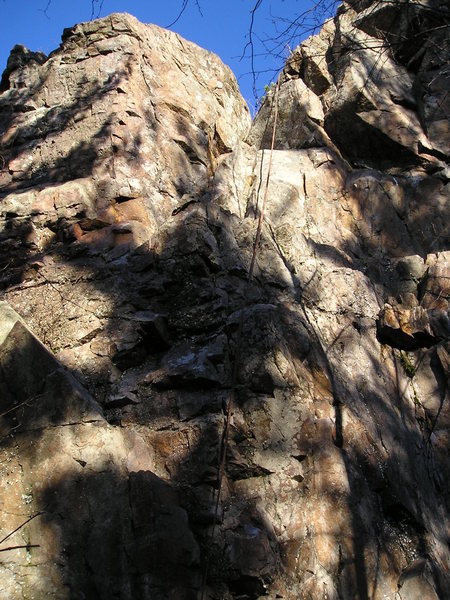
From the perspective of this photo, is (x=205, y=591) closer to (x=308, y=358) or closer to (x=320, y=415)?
(x=320, y=415)

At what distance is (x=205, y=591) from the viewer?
369cm

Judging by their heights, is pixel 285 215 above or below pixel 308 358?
above

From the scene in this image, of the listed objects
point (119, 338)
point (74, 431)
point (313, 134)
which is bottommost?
point (74, 431)

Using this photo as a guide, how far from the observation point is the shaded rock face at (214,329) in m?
3.84

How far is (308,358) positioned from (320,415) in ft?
2.13

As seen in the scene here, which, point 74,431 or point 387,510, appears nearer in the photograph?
point 74,431

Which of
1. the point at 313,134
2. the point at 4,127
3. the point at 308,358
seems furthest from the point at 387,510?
the point at 4,127

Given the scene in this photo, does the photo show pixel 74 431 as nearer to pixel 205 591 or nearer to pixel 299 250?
pixel 205 591

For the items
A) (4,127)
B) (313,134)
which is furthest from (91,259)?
(313,134)

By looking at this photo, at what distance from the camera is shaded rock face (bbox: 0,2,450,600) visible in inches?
151

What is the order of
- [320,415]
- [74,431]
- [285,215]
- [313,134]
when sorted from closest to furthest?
Answer: [74,431] → [320,415] → [285,215] → [313,134]

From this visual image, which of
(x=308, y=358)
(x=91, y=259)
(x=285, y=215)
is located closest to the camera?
(x=308, y=358)

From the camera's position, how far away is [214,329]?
5.30 meters

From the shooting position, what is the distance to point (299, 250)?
6.75 m
